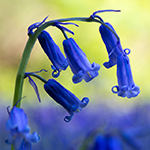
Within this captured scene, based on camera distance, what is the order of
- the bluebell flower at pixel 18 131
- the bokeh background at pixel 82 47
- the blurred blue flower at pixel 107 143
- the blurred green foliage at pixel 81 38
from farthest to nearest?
the blurred green foliage at pixel 81 38 → the bokeh background at pixel 82 47 → the blurred blue flower at pixel 107 143 → the bluebell flower at pixel 18 131

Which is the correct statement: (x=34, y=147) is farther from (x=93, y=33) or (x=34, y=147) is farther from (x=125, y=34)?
(x=125, y=34)

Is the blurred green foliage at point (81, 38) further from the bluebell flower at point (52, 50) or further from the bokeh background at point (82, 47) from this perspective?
the bluebell flower at point (52, 50)

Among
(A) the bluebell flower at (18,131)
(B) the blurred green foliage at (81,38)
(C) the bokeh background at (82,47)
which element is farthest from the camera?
(B) the blurred green foliage at (81,38)

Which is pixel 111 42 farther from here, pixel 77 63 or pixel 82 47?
pixel 82 47

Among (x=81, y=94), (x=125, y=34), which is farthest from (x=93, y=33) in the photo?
(x=81, y=94)

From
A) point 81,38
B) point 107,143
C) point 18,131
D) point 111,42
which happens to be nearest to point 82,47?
point 81,38

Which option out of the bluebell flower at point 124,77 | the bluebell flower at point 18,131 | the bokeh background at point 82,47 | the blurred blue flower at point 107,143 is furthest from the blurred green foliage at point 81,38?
the bluebell flower at point 18,131

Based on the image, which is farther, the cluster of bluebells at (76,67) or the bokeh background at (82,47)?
the bokeh background at (82,47)
